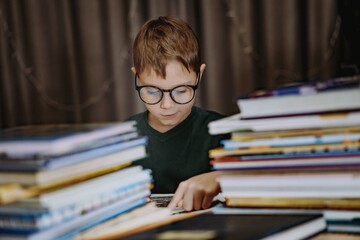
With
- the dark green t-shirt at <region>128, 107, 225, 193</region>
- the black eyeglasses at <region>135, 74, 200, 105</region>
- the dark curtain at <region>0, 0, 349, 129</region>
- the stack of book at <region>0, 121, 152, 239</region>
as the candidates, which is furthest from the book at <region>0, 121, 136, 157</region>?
the dark curtain at <region>0, 0, 349, 129</region>

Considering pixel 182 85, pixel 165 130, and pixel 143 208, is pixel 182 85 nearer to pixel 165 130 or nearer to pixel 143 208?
pixel 165 130

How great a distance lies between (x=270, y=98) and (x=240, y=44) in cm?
161

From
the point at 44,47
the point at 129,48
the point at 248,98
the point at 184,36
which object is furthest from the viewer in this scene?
the point at 44,47

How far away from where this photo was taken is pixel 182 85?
1.49m

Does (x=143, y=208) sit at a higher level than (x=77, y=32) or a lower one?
lower

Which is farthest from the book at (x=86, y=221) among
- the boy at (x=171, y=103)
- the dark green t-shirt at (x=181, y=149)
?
the dark green t-shirt at (x=181, y=149)

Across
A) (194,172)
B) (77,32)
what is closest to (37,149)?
(194,172)

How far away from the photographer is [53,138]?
0.69 meters

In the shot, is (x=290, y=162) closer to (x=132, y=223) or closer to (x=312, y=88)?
(x=312, y=88)

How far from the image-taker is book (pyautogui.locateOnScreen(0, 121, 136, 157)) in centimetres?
69

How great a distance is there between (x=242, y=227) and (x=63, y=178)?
0.83ft

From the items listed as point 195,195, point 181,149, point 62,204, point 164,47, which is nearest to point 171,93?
point 164,47

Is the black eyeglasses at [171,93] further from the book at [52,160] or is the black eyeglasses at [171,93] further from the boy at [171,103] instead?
the book at [52,160]

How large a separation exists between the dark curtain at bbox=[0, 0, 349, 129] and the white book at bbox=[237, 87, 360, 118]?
1512 mm
